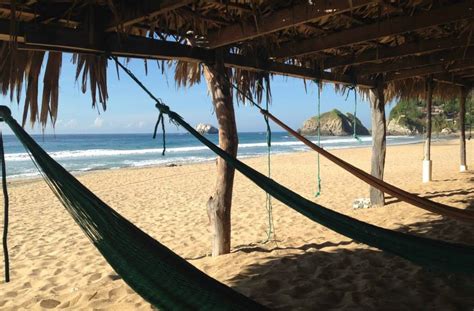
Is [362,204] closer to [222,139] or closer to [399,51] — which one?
[399,51]

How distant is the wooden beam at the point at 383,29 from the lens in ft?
6.08

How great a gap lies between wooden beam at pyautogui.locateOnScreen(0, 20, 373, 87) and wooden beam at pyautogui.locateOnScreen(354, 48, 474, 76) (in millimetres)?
1224

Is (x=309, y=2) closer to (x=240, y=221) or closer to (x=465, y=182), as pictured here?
(x=240, y=221)

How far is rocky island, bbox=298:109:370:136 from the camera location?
44.8 meters

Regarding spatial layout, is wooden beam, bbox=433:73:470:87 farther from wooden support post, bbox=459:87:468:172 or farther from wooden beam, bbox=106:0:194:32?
wooden beam, bbox=106:0:194:32

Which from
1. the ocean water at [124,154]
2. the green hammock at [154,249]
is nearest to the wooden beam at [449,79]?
the ocean water at [124,154]

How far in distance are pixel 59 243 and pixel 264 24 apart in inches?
98.1

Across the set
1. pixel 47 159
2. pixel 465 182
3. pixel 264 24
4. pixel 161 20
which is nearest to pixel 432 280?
pixel 264 24

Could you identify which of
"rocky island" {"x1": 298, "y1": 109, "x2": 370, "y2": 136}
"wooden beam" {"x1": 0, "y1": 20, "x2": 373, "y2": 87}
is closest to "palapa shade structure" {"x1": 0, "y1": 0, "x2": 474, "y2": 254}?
"wooden beam" {"x1": 0, "y1": 20, "x2": 373, "y2": 87}

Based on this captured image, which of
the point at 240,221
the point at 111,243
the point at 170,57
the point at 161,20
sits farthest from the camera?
the point at 240,221

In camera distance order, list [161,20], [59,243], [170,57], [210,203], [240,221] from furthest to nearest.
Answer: [240,221]
[59,243]
[210,203]
[170,57]
[161,20]

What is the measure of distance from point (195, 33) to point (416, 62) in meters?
1.96

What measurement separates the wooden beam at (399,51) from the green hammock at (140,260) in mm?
2093

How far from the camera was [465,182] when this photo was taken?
4.57 meters
